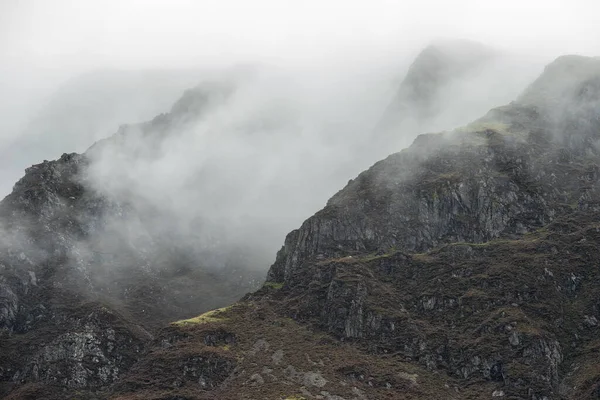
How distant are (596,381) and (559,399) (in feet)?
40.0

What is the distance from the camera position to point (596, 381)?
197 metres

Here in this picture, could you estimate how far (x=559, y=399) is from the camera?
19950 cm
